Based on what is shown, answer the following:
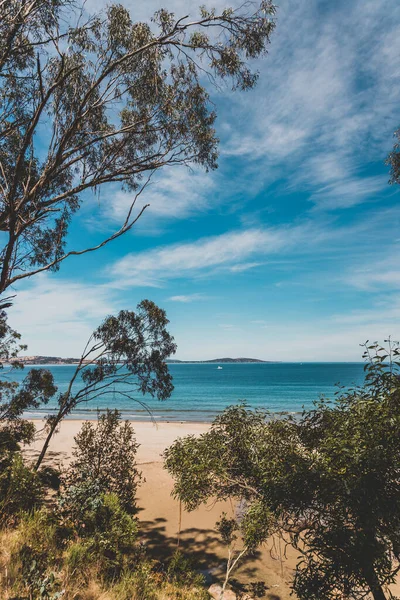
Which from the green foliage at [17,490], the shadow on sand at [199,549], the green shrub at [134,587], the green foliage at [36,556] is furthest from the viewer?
the shadow on sand at [199,549]

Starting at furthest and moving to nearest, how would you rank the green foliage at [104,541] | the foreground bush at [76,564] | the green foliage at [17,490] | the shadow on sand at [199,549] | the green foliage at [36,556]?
the shadow on sand at [199,549]
the green foliage at [17,490]
the green foliage at [104,541]
the foreground bush at [76,564]
the green foliage at [36,556]

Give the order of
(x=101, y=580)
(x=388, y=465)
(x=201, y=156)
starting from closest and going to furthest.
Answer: (x=388, y=465) → (x=101, y=580) → (x=201, y=156)

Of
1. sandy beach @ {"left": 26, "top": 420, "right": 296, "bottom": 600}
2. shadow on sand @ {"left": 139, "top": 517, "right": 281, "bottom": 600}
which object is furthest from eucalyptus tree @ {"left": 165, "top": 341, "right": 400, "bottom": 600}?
shadow on sand @ {"left": 139, "top": 517, "right": 281, "bottom": 600}

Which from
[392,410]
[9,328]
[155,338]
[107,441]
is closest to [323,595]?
[392,410]

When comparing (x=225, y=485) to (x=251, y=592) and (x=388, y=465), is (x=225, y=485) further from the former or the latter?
(x=388, y=465)

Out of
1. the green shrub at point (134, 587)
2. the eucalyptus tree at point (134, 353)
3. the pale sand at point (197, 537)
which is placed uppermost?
the eucalyptus tree at point (134, 353)

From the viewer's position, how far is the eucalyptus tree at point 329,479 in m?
5.73

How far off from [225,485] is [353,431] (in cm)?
376

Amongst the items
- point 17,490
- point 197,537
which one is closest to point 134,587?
point 17,490

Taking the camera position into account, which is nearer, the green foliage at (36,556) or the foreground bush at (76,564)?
the green foliage at (36,556)

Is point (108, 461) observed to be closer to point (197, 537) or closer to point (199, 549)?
point (199, 549)

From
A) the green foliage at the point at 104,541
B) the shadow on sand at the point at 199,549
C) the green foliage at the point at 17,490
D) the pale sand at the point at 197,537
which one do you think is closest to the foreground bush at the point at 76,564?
the green foliage at the point at 104,541

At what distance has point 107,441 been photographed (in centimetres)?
1130

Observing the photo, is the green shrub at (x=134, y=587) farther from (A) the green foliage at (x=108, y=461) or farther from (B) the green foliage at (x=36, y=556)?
(A) the green foliage at (x=108, y=461)
